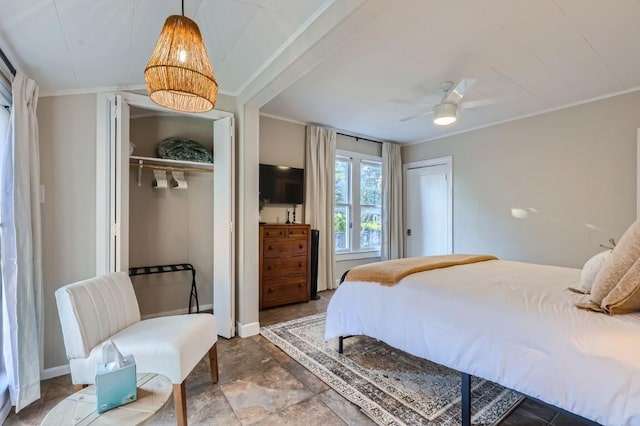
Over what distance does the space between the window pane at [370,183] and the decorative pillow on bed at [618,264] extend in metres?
3.92

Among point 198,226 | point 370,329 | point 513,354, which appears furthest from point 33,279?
point 513,354

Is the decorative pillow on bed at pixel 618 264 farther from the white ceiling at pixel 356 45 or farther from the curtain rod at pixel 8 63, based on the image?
the curtain rod at pixel 8 63

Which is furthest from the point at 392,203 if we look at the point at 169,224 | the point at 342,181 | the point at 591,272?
the point at 591,272

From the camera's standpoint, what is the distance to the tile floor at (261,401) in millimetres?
1806

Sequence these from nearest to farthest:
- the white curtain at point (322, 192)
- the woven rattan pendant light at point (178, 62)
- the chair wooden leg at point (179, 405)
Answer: the woven rattan pendant light at point (178, 62), the chair wooden leg at point (179, 405), the white curtain at point (322, 192)

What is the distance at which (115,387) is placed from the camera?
122 centimetres

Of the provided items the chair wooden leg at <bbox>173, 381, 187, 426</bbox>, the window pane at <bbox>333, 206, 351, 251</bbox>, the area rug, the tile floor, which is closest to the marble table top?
the chair wooden leg at <bbox>173, 381, 187, 426</bbox>

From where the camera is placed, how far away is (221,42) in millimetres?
2133

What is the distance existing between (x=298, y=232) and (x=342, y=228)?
1256 mm

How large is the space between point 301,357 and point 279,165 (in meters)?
2.64

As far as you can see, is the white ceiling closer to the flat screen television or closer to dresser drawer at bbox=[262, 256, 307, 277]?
the flat screen television

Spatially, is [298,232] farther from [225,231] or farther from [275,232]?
[225,231]

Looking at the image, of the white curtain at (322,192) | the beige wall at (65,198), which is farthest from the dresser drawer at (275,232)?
the beige wall at (65,198)

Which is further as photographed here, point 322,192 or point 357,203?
point 357,203
